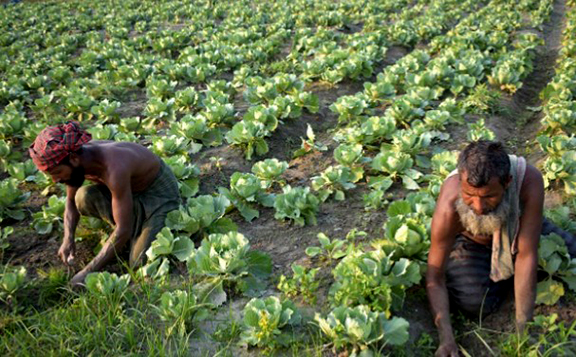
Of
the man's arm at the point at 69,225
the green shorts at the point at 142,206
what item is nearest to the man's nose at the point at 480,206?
the green shorts at the point at 142,206

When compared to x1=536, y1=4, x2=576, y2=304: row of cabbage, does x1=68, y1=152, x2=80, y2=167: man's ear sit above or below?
above

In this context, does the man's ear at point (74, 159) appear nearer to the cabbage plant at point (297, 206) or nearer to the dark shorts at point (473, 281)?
the cabbage plant at point (297, 206)

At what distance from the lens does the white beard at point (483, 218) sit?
8.14 feet

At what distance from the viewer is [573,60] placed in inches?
293

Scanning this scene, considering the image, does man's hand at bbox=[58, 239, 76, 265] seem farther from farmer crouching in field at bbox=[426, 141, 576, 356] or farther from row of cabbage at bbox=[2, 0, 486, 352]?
farmer crouching in field at bbox=[426, 141, 576, 356]

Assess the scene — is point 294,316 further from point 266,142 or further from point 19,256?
point 266,142

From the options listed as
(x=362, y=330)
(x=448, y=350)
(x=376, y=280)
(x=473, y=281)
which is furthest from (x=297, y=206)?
(x=448, y=350)

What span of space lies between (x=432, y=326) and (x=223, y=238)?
54.8 inches

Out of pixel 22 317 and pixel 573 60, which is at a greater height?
pixel 22 317

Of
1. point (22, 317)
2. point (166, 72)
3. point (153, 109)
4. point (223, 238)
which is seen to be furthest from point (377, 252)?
point (166, 72)

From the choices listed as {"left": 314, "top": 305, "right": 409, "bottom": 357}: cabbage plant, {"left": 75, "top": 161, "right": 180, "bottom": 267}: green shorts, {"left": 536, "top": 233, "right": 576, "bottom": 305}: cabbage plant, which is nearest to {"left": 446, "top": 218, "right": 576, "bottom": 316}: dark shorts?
{"left": 536, "top": 233, "right": 576, "bottom": 305}: cabbage plant

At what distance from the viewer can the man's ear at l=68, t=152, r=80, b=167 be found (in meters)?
3.14

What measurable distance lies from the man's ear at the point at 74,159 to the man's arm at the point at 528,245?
257 centimetres

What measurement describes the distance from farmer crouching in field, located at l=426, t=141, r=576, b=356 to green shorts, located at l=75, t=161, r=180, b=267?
2.02m
